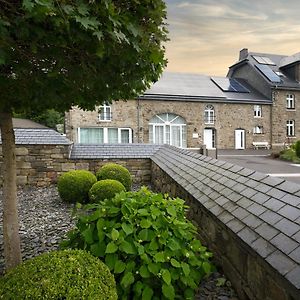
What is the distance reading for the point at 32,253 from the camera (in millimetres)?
3994

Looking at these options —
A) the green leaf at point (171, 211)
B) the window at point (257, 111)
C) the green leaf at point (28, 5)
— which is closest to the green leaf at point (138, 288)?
the green leaf at point (171, 211)

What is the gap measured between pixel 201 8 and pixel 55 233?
437 centimetres

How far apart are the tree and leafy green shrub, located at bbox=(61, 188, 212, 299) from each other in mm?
1208

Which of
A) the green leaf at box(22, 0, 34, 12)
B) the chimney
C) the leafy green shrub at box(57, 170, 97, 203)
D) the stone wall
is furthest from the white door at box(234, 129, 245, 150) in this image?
the green leaf at box(22, 0, 34, 12)

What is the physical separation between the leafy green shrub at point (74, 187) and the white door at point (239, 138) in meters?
20.3

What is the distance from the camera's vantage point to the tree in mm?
1708

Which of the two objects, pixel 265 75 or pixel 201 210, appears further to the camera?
pixel 265 75

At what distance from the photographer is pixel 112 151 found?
34.5ft

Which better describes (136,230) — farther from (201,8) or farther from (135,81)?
(201,8)

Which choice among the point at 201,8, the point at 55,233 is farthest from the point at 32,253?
the point at 201,8

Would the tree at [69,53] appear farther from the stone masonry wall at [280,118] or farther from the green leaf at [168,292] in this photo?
the stone masonry wall at [280,118]

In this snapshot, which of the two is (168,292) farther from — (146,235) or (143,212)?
(143,212)

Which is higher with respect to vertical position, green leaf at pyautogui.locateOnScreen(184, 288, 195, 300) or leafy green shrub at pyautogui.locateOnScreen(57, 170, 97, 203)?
leafy green shrub at pyautogui.locateOnScreen(57, 170, 97, 203)

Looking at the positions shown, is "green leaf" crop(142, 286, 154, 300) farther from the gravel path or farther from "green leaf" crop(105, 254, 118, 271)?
the gravel path
